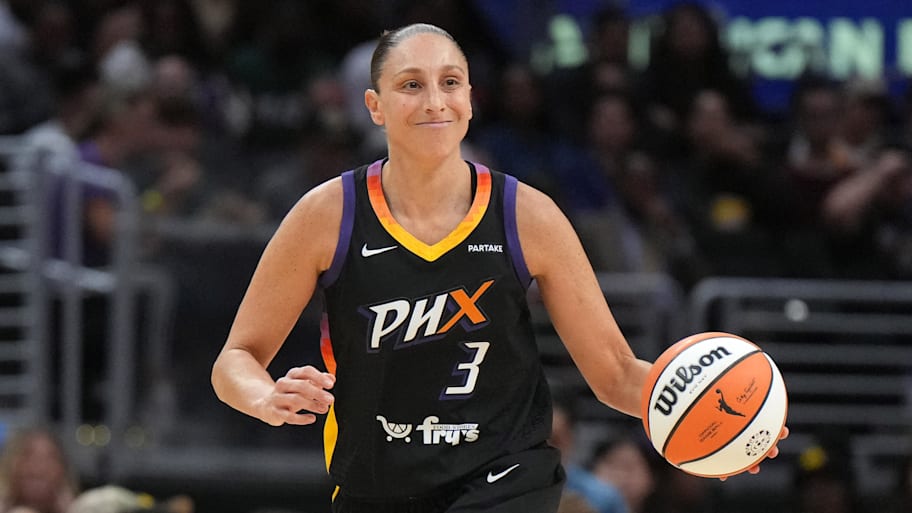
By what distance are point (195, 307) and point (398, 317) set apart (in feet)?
17.6

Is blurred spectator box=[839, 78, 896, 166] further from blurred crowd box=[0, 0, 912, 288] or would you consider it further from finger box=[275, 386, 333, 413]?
finger box=[275, 386, 333, 413]

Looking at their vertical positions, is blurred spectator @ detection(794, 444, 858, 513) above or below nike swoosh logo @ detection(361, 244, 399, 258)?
below

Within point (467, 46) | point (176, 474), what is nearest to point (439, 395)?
point (176, 474)

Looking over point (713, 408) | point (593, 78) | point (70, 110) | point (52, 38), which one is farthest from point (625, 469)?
point (52, 38)

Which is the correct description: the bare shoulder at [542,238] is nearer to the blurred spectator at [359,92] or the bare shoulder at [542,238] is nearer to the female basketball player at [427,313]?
the female basketball player at [427,313]

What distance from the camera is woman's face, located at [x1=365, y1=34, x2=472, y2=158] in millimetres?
Result: 4176

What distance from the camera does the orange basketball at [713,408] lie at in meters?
4.18

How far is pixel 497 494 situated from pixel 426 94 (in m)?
1.11

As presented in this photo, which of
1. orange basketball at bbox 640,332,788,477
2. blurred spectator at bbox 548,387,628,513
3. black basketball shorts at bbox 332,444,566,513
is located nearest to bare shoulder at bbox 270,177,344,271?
black basketball shorts at bbox 332,444,566,513

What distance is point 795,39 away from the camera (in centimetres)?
1176

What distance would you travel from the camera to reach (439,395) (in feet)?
13.6

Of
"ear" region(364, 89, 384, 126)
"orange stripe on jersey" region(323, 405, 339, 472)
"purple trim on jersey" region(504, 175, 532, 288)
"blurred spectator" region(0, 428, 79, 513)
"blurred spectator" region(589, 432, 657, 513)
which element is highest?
"ear" region(364, 89, 384, 126)

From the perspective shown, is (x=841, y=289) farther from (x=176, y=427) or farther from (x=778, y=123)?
(x=176, y=427)

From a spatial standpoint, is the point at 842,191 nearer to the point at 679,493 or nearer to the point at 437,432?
the point at 679,493
